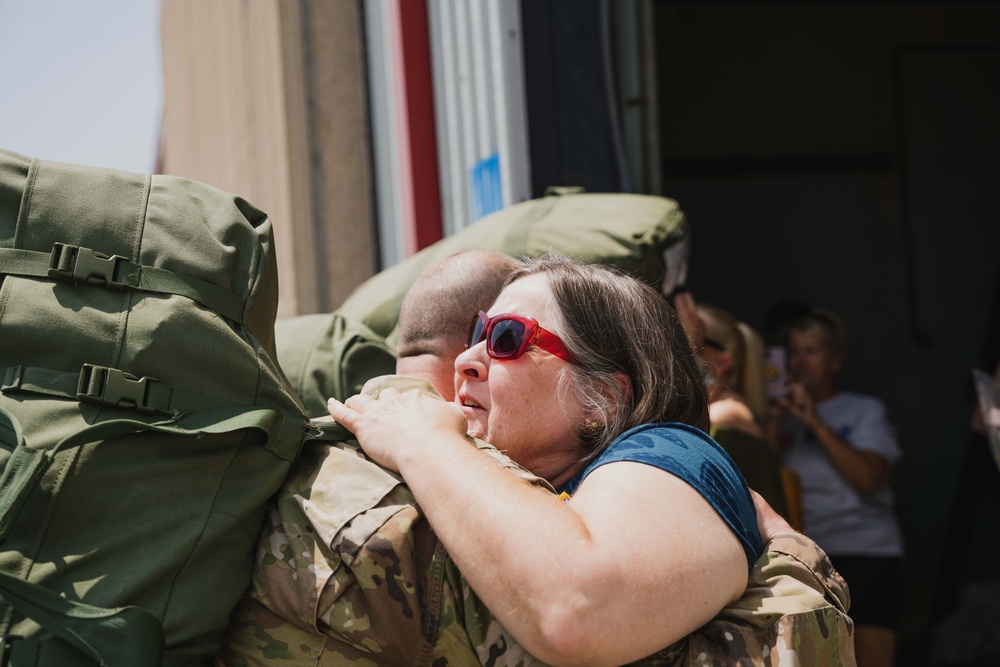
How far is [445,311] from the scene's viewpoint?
2303 millimetres

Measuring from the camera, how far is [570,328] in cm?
175

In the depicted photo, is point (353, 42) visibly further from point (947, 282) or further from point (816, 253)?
point (947, 282)

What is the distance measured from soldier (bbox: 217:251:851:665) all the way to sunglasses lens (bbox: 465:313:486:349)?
37 centimetres

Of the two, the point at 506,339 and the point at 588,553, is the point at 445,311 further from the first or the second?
the point at 588,553

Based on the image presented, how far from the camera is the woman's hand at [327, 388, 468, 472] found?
5.23 ft

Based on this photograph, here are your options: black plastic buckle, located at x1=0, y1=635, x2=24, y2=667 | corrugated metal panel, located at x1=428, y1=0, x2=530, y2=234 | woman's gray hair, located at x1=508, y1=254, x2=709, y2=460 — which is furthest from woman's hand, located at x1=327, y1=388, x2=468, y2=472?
corrugated metal panel, located at x1=428, y1=0, x2=530, y2=234

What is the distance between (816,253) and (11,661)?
6.42m

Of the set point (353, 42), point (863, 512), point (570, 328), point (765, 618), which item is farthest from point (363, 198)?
point (765, 618)

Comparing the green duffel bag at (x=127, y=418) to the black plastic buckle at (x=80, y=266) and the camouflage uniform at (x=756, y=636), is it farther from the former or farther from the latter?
the camouflage uniform at (x=756, y=636)

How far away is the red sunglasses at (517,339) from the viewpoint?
174cm

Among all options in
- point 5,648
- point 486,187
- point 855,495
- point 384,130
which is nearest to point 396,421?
point 5,648

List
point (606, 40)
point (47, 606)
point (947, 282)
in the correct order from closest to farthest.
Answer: point (47, 606), point (606, 40), point (947, 282)

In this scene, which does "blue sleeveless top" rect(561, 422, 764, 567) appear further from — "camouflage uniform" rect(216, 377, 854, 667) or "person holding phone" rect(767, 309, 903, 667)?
"person holding phone" rect(767, 309, 903, 667)

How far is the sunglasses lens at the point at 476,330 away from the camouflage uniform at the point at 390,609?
0.40 metres
